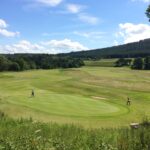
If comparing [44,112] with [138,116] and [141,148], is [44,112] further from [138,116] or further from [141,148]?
[141,148]

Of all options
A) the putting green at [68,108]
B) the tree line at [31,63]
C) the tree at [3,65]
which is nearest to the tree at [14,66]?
the tree line at [31,63]

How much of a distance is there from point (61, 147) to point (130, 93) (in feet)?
183

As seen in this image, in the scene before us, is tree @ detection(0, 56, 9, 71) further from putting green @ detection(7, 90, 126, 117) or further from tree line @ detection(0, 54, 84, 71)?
putting green @ detection(7, 90, 126, 117)

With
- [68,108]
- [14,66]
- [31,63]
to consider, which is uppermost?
[68,108]

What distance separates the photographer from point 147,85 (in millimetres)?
77625

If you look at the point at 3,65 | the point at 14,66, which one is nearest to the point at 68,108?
the point at 3,65

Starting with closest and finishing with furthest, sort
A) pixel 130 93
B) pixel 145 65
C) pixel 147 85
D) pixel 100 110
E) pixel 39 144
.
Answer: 1. pixel 39 144
2. pixel 100 110
3. pixel 130 93
4. pixel 147 85
5. pixel 145 65

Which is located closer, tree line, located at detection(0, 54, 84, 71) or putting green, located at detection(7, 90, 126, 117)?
putting green, located at detection(7, 90, 126, 117)

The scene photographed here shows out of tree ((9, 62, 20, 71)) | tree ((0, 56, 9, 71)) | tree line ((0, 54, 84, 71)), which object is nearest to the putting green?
tree ((0, 56, 9, 71))

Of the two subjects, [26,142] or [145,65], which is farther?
[145,65]

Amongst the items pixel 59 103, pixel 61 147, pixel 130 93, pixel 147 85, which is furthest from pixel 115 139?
pixel 147 85

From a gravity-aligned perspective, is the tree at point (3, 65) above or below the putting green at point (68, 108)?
below

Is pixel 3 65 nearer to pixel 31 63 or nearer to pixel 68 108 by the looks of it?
pixel 31 63

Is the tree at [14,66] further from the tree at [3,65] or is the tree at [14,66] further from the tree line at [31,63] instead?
the tree at [3,65]
